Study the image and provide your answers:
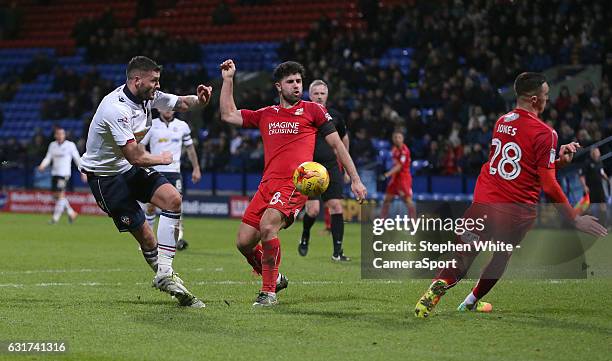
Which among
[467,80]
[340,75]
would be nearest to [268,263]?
[467,80]

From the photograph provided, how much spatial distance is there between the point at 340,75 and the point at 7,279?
18596mm

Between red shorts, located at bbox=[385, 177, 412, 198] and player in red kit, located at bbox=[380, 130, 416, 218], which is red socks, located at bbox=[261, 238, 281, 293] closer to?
player in red kit, located at bbox=[380, 130, 416, 218]

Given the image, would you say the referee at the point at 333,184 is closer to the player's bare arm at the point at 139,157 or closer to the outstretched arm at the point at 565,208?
the player's bare arm at the point at 139,157

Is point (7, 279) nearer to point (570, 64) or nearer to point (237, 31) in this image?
point (570, 64)

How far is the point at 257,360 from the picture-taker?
7062mm

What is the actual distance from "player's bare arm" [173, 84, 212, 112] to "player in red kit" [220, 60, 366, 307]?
189 mm

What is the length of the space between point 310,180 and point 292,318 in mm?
1392

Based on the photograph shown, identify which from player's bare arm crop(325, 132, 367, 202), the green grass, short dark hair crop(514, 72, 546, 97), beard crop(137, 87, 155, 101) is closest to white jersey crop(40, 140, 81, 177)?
the green grass

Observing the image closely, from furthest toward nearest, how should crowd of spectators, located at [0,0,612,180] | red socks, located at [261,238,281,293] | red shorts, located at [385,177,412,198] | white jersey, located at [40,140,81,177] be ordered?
white jersey, located at [40,140,81,177] → crowd of spectators, located at [0,0,612,180] → red shorts, located at [385,177,412,198] → red socks, located at [261,238,281,293]

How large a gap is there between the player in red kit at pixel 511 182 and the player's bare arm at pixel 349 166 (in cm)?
97

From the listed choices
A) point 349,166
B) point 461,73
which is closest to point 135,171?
point 349,166

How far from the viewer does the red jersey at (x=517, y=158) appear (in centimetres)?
891

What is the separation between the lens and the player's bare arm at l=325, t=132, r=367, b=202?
9.25 metres

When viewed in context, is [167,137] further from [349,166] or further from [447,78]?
[447,78]
